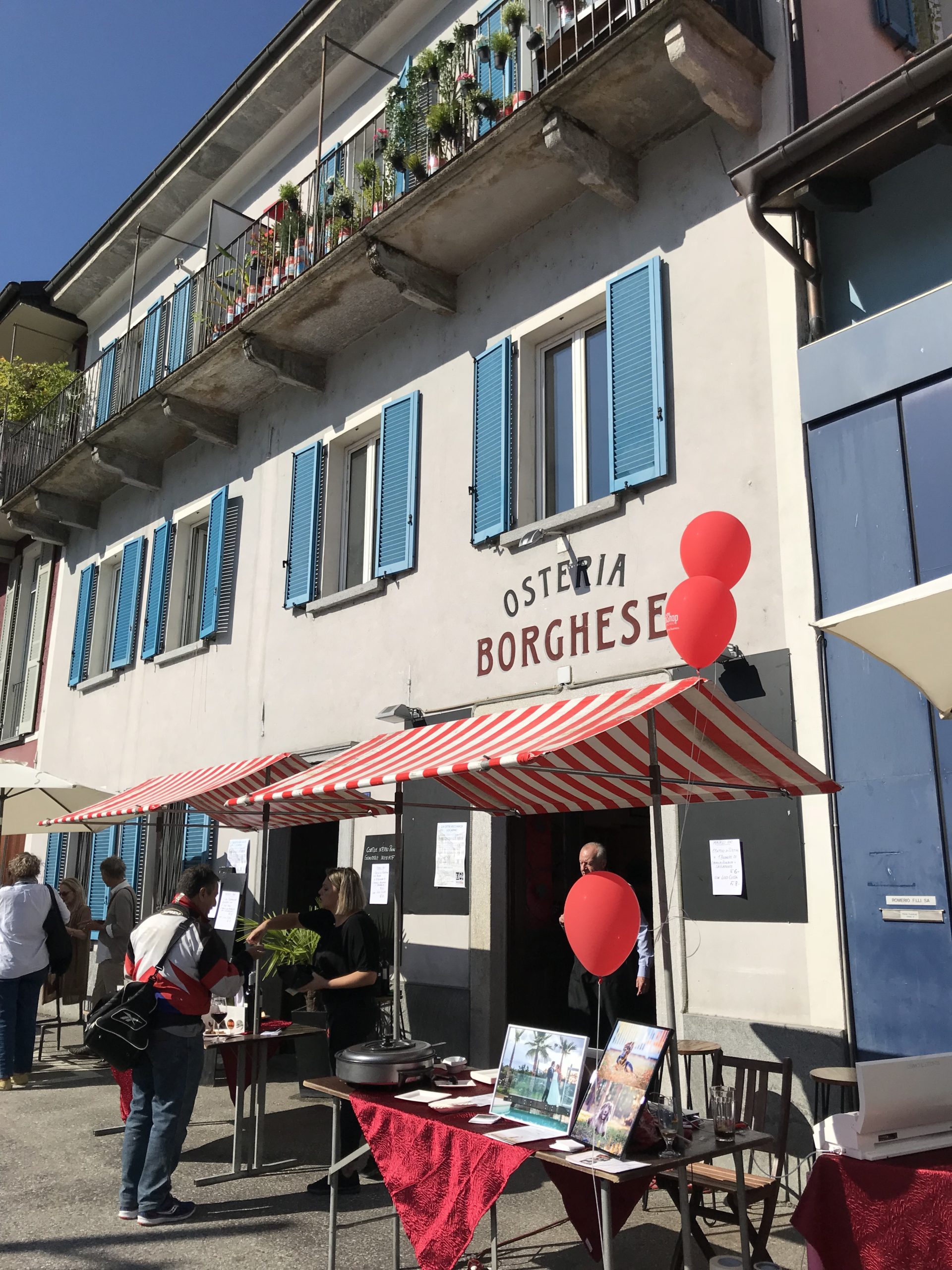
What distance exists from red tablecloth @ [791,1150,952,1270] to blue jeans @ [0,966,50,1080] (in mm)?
7088

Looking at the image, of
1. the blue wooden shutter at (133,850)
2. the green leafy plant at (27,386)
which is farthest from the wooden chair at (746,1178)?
the green leafy plant at (27,386)

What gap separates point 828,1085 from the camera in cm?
520

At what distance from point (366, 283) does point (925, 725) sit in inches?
254

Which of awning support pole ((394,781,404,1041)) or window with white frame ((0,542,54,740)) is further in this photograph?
window with white frame ((0,542,54,740))

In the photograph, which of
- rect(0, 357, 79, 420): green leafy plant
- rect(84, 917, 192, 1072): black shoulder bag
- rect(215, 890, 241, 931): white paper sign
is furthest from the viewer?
rect(0, 357, 79, 420): green leafy plant

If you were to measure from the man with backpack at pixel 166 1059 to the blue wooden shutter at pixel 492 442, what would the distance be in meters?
3.96

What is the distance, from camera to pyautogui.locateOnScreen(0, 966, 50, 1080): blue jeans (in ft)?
→ 27.7

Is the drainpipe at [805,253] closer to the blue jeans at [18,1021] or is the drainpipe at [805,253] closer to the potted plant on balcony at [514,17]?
the potted plant on balcony at [514,17]

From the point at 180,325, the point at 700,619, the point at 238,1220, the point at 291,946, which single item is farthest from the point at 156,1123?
the point at 180,325

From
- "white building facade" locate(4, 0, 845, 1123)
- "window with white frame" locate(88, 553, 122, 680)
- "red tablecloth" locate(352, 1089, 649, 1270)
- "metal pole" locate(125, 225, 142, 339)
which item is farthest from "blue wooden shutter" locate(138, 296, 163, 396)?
"red tablecloth" locate(352, 1089, 649, 1270)

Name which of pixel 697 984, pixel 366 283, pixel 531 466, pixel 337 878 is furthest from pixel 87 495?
pixel 697 984

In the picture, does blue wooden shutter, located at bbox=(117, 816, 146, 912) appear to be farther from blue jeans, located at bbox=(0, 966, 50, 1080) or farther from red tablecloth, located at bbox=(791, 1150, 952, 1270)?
red tablecloth, located at bbox=(791, 1150, 952, 1270)

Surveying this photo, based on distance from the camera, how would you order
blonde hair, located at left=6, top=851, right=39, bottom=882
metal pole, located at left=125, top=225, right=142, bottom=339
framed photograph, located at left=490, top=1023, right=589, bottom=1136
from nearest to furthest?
framed photograph, located at left=490, top=1023, right=589, bottom=1136
blonde hair, located at left=6, top=851, right=39, bottom=882
metal pole, located at left=125, top=225, right=142, bottom=339

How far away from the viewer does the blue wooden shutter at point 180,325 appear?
12.7m
